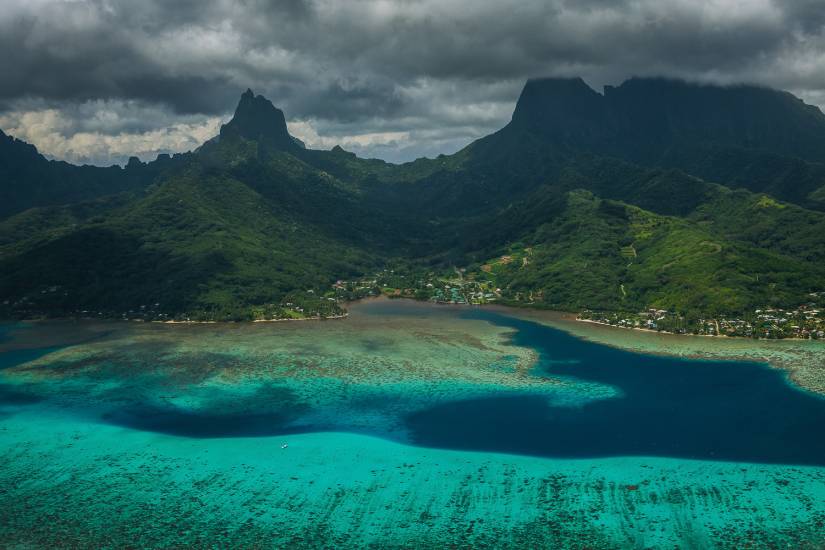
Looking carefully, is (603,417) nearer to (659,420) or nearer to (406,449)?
(659,420)

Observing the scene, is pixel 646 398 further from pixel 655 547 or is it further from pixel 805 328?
pixel 805 328

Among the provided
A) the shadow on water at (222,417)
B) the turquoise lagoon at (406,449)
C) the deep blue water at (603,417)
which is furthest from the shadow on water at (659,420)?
the shadow on water at (222,417)

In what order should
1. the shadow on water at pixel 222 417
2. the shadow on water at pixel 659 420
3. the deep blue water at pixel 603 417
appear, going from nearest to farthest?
the shadow on water at pixel 659 420 < the deep blue water at pixel 603 417 < the shadow on water at pixel 222 417

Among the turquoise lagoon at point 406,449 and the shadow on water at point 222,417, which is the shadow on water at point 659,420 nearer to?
the turquoise lagoon at point 406,449

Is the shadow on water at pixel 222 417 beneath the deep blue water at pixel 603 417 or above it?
beneath

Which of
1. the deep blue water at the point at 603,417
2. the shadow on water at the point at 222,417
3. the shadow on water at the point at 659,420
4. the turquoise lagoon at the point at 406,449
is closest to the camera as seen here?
the turquoise lagoon at the point at 406,449

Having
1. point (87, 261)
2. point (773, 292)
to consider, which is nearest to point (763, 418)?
point (773, 292)

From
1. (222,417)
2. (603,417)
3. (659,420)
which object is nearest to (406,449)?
(603,417)

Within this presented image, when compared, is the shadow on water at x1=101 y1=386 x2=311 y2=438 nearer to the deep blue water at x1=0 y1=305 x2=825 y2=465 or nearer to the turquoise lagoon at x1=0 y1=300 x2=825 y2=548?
the deep blue water at x1=0 y1=305 x2=825 y2=465

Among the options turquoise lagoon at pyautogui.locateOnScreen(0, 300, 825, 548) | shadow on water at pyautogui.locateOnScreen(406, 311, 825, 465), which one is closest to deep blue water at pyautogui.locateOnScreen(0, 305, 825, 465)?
shadow on water at pyautogui.locateOnScreen(406, 311, 825, 465)
